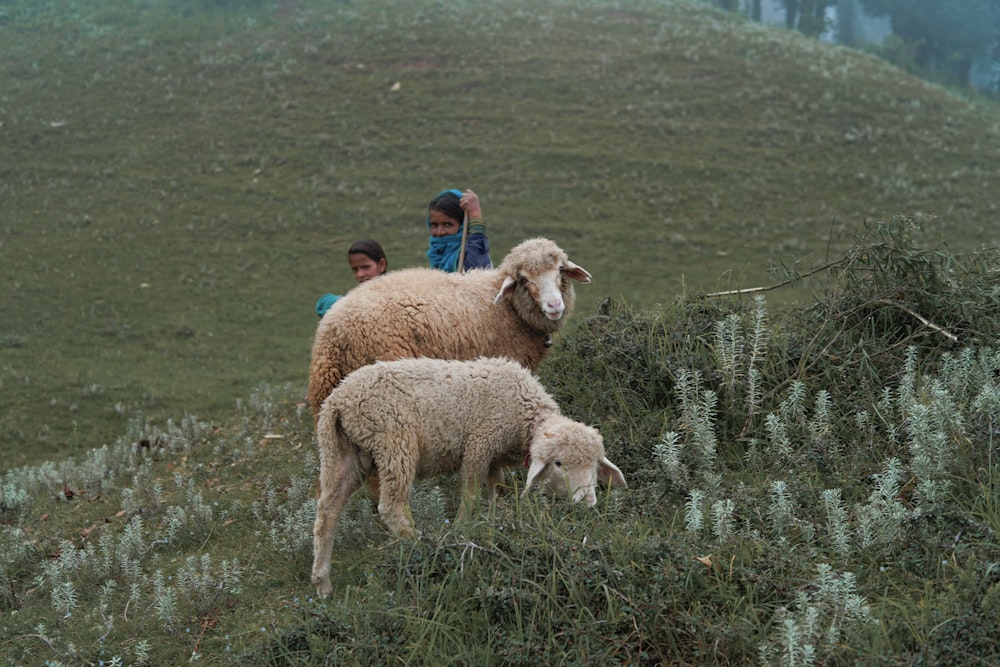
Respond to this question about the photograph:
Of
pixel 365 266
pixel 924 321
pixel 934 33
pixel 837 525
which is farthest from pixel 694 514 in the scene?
pixel 934 33

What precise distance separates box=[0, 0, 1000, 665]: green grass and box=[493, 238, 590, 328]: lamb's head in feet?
2.24

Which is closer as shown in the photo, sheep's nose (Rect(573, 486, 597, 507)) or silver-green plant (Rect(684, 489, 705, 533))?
silver-green plant (Rect(684, 489, 705, 533))

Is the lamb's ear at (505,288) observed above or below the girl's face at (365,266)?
above

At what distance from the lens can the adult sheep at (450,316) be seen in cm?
587

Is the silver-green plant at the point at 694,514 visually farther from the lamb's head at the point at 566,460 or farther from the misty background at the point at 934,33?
the misty background at the point at 934,33

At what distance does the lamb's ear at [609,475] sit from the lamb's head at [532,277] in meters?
1.62

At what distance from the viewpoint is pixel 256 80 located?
33.3 meters

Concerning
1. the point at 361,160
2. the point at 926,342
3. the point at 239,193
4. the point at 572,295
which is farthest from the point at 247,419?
the point at 361,160

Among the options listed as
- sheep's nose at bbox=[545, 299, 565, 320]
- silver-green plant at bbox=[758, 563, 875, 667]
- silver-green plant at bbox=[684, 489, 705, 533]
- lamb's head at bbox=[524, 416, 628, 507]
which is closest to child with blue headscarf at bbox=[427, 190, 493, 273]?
sheep's nose at bbox=[545, 299, 565, 320]

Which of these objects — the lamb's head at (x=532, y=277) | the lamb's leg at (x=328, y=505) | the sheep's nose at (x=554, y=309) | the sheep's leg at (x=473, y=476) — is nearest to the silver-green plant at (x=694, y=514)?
the sheep's leg at (x=473, y=476)

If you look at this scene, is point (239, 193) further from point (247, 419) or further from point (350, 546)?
point (350, 546)

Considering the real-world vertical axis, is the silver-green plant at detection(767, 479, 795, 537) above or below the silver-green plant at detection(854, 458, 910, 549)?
below

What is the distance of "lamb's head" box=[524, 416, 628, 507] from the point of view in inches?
185

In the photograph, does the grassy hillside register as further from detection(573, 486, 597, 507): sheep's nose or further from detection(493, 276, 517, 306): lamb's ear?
detection(573, 486, 597, 507): sheep's nose
